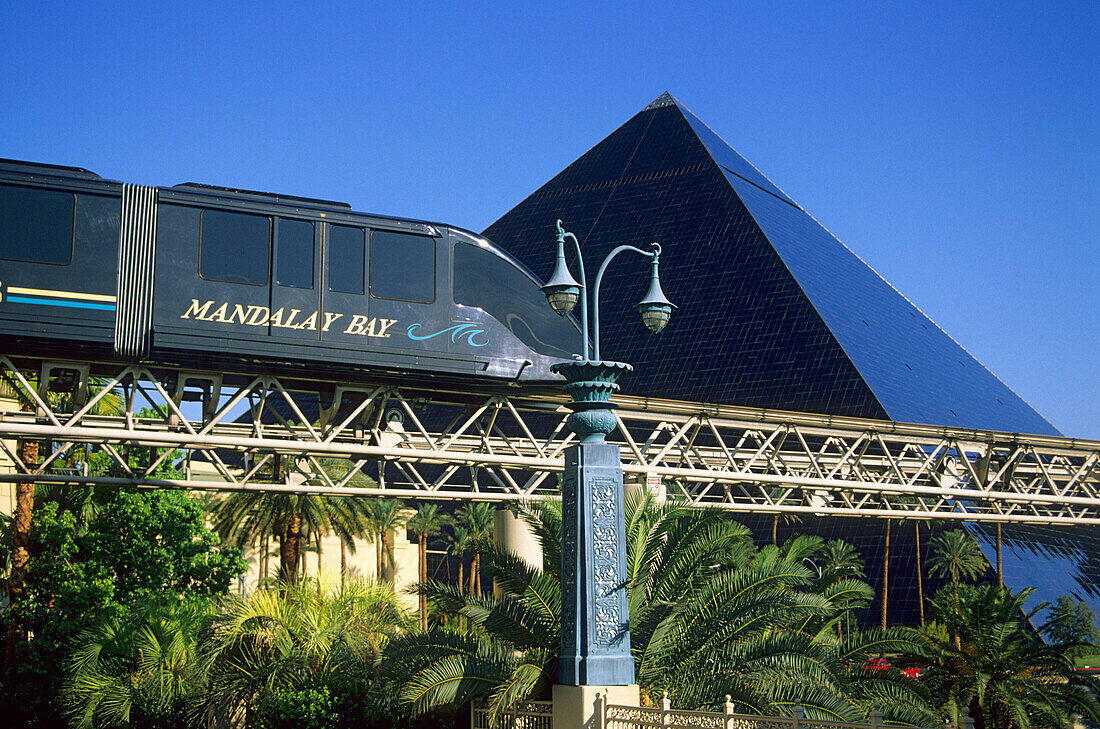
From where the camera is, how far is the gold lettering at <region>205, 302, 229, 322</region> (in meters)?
17.5

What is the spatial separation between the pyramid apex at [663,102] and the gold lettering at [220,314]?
63753mm

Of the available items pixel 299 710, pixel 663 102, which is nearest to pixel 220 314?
pixel 299 710

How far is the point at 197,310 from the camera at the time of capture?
17.4 metres

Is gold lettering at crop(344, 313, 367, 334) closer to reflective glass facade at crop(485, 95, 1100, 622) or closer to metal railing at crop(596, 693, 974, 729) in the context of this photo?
metal railing at crop(596, 693, 974, 729)

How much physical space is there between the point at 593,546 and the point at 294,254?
25.7ft

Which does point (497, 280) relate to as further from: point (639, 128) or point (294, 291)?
point (639, 128)

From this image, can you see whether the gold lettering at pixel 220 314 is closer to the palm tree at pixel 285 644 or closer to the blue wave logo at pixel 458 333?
the blue wave logo at pixel 458 333

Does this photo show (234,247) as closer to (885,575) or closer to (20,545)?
(20,545)

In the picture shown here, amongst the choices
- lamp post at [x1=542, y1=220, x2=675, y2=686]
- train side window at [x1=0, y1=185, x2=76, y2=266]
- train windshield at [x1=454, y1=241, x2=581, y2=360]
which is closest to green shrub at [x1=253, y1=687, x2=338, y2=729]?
lamp post at [x1=542, y1=220, x2=675, y2=686]

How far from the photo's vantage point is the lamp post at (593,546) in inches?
511

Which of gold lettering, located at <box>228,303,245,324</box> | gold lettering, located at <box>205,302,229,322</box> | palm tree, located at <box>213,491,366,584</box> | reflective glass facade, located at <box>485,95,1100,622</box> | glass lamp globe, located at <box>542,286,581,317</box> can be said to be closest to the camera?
glass lamp globe, located at <box>542,286,581,317</box>

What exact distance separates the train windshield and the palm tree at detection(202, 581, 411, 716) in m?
5.39

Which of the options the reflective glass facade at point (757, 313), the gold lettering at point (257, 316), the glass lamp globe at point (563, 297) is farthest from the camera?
the reflective glass facade at point (757, 313)

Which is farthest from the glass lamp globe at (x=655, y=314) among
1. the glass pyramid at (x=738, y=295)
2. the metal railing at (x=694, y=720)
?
the glass pyramid at (x=738, y=295)
